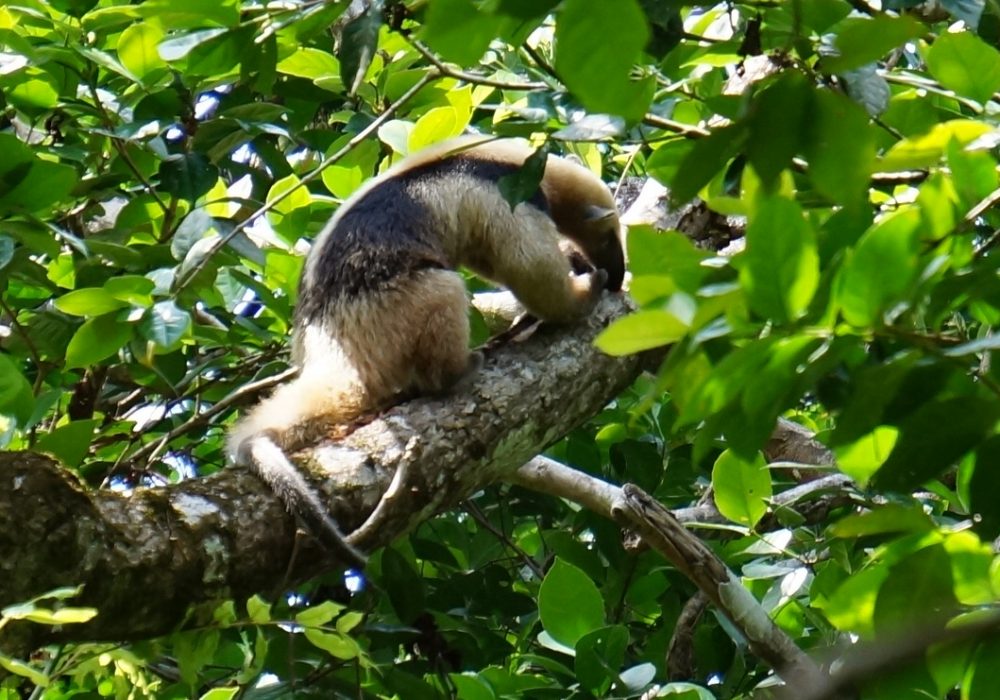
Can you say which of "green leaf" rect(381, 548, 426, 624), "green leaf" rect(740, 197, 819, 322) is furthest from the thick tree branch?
"green leaf" rect(740, 197, 819, 322)

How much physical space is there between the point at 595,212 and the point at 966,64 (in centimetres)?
202

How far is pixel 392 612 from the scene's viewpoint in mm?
3799

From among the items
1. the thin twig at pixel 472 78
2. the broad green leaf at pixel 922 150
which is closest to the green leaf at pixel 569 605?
the thin twig at pixel 472 78

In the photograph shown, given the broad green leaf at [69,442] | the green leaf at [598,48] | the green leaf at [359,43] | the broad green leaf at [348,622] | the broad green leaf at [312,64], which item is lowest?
the broad green leaf at [348,622]

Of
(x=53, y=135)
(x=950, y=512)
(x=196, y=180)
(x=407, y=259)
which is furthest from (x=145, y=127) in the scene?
(x=950, y=512)

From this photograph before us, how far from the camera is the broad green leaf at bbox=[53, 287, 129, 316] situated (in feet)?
9.61

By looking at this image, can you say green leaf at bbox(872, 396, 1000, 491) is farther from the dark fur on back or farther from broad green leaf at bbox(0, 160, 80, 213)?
the dark fur on back

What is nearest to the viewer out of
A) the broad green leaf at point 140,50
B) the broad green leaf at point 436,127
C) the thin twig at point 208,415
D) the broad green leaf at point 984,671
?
the broad green leaf at point 984,671

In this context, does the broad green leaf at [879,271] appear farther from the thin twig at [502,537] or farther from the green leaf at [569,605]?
the thin twig at [502,537]

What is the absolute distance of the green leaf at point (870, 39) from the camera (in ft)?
3.92

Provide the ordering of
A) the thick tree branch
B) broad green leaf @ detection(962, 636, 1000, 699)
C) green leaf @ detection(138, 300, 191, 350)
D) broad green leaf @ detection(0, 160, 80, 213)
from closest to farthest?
1. broad green leaf @ detection(962, 636, 1000, 699)
2. the thick tree branch
3. green leaf @ detection(138, 300, 191, 350)
4. broad green leaf @ detection(0, 160, 80, 213)

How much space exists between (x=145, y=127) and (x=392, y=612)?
161 centimetres

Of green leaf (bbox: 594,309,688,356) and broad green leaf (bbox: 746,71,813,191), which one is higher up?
broad green leaf (bbox: 746,71,813,191)

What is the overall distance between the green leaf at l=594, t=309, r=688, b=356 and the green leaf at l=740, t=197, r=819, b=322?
0.30ft
